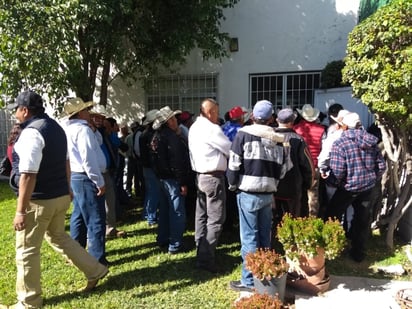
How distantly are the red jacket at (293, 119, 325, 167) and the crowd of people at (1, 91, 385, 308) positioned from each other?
0.01m

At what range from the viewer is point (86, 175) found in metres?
4.09

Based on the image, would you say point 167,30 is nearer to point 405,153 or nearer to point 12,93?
point 12,93

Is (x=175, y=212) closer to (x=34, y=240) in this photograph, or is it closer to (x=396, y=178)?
Answer: (x=34, y=240)

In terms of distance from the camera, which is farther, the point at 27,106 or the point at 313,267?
the point at 313,267

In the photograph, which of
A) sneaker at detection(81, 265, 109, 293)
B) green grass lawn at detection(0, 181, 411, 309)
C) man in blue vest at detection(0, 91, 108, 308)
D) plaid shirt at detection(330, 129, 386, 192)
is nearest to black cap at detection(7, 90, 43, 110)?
man in blue vest at detection(0, 91, 108, 308)

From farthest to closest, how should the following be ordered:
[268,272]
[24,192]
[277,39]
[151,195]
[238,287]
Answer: [277,39]
[151,195]
[238,287]
[268,272]
[24,192]

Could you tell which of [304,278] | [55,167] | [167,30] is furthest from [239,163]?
[167,30]

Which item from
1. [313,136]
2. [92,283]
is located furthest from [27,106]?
[313,136]

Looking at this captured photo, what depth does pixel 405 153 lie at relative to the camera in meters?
4.62

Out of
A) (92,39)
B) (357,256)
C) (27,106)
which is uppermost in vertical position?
(92,39)

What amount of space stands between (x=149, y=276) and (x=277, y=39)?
646 centimetres

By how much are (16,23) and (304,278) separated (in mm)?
5017

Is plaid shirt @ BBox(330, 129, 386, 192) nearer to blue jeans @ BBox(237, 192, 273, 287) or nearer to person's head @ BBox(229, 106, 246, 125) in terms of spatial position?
blue jeans @ BBox(237, 192, 273, 287)

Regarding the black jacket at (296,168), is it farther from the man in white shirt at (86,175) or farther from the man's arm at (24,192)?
the man's arm at (24,192)
